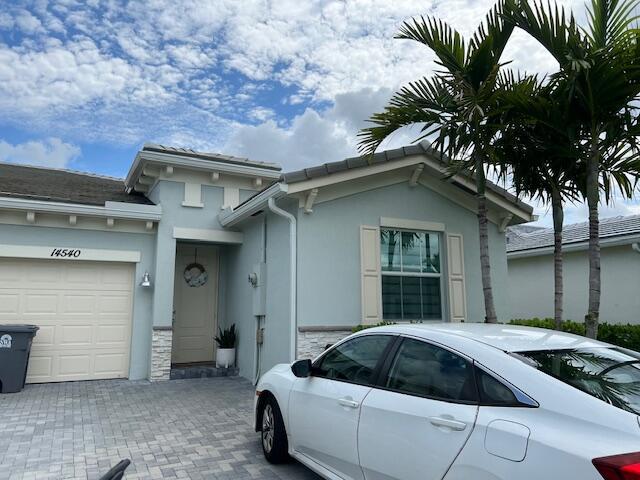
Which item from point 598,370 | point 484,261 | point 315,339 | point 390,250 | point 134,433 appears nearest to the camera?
point 598,370

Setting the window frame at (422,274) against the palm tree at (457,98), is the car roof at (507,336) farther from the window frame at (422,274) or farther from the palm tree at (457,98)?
the window frame at (422,274)

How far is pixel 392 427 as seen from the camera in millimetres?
2850

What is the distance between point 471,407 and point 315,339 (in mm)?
4738

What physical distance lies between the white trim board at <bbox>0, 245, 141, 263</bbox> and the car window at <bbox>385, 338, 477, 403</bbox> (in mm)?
7326

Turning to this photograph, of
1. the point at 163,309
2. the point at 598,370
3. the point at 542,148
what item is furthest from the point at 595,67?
the point at 163,309

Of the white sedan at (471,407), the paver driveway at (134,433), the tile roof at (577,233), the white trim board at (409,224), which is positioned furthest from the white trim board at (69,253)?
the tile roof at (577,233)

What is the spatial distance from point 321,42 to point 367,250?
4368 millimetres

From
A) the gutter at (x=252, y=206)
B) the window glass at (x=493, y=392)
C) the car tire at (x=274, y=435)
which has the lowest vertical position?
the car tire at (x=274, y=435)

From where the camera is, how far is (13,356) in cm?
748

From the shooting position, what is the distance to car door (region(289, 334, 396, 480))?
3283mm

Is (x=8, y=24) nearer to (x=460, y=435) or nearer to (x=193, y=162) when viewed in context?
(x=193, y=162)

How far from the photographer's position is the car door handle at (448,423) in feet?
A: 7.93

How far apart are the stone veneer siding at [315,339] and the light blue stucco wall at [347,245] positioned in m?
0.10

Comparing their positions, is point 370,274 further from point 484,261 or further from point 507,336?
point 507,336
